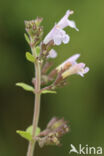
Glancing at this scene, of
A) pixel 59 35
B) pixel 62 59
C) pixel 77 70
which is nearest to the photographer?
pixel 59 35

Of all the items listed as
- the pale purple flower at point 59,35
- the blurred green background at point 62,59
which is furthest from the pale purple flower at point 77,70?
the blurred green background at point 62,59

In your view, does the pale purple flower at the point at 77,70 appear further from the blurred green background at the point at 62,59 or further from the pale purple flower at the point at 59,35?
the blurred green background at the point at 62,59

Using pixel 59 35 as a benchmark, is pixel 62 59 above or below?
above

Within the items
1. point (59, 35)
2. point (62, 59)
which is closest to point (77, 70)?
point (59, 35)

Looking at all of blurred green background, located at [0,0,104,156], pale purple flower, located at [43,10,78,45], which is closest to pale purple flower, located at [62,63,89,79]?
pale purple flower, located at [43,10,78,45]

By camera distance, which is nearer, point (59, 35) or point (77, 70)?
point (59, 35)

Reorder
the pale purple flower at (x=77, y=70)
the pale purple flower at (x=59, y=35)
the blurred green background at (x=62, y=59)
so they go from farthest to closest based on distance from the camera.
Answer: the blurred green background at (x=62, y=59) < the pale purple flower at (x=77, y=70) < the pale purple flower at (x=59, y=35)

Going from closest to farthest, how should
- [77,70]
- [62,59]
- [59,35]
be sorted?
[59,35], [77,70], [62,59]

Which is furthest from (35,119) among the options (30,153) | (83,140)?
(83,140)

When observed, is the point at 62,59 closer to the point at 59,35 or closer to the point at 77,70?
the point at 77,70
